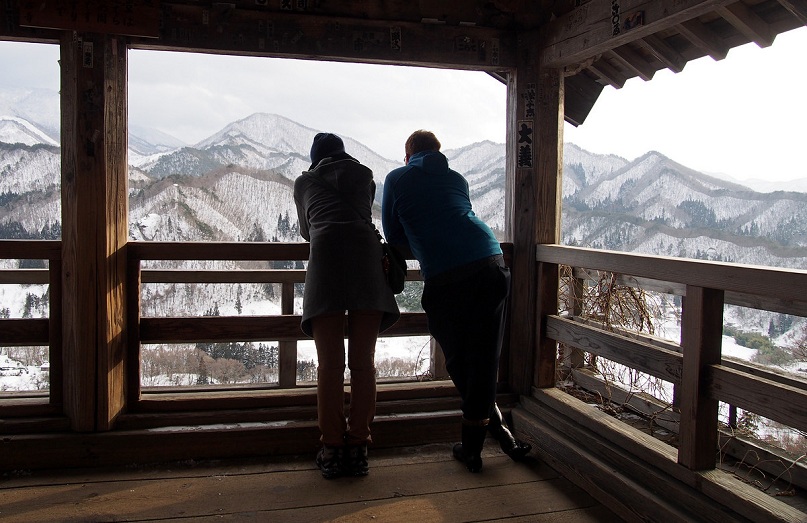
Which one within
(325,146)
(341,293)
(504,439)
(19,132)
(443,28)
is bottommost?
(504,439)

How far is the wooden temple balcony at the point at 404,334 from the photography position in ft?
7.72

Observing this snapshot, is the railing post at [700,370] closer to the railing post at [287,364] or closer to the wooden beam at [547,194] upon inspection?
the wooden beam at [547,194]

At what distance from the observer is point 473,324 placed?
2.60 meters

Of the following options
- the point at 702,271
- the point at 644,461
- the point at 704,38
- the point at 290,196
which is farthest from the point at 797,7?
the point at 290,196

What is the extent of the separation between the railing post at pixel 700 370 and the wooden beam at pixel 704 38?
1.34 metres

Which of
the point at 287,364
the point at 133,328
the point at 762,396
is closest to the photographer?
the point at 762,396

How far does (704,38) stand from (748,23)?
0.98 feet

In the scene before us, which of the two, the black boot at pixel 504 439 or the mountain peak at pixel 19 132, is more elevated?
the mountain peak at pixel 19 132

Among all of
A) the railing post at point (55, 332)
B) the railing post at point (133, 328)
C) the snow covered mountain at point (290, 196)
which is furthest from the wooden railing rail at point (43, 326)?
the snow covered mountain at point (290, 196)

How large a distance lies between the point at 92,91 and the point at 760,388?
3.13 metres

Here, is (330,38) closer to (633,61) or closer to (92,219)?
(92,219)

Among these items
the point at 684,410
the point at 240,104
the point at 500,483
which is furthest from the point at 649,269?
the point at 240,104

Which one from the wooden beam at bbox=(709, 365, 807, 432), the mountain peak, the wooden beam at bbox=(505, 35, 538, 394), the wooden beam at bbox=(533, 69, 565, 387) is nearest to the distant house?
the mountain peak

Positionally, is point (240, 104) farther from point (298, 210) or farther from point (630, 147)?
point (630, 147)
